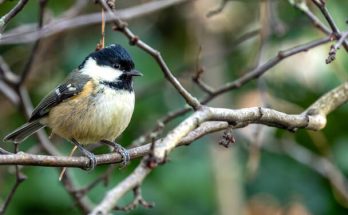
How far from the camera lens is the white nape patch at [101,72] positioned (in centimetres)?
320

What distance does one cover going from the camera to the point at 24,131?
341 centimetres

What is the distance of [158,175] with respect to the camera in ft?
13.7

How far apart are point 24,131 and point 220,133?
1.49 meters

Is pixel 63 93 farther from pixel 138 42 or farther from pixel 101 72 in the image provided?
pixel 138 42

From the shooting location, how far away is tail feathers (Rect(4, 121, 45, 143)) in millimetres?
3377

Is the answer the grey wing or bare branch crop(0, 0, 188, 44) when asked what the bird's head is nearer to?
the grey wing

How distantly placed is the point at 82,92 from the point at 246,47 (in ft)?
6.35

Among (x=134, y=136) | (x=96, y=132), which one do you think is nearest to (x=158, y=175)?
(x=134, y=136)

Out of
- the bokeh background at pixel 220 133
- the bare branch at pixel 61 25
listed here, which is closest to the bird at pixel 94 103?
the bare branch at pixel 61 25

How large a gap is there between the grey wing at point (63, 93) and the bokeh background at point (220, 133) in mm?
581

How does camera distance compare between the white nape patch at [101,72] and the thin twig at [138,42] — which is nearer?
the thin twig at [138,42]

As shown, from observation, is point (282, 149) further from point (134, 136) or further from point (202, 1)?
point (202, 1)

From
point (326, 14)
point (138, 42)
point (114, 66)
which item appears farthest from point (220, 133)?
point (138, 42)

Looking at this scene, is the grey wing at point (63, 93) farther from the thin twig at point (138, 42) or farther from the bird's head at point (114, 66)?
the thin twig at point (138, 42)
